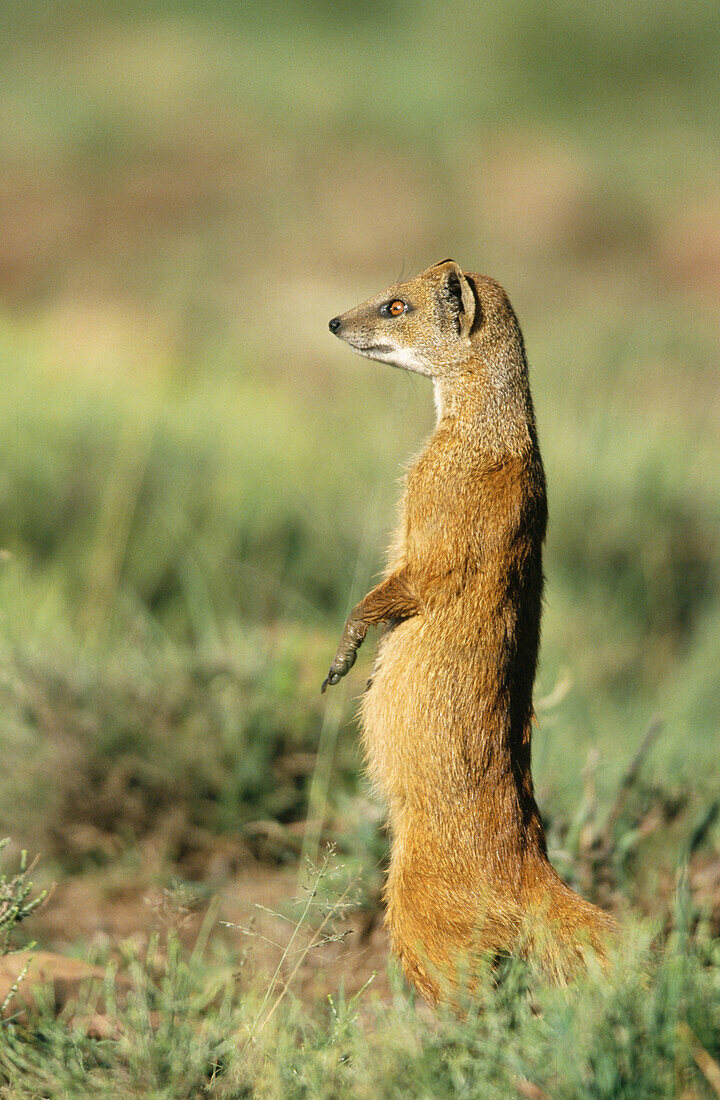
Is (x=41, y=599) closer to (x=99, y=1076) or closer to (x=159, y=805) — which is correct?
(x=159, y=805)

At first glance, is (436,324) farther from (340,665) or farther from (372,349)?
(340,665)

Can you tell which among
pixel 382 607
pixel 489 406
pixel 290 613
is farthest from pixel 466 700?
pixel 290 613

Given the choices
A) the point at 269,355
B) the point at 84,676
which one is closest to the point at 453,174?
the point at 269,355

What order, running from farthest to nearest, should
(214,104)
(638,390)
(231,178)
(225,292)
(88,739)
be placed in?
1. (214,104)
2. (231,178)
3. (225,292)
4. (638,390)
5. (88,739)

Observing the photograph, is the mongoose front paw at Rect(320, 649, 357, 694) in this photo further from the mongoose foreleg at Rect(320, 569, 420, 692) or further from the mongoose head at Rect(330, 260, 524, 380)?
the mongoose head at Rect(330, 260, 524, 380)

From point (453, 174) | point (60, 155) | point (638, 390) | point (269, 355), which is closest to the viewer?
point (638, 390)

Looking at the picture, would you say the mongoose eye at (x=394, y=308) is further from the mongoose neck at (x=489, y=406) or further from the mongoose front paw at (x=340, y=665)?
the mongoose front paw at (x=340, y=665)

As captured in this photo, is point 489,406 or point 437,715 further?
point 489,406

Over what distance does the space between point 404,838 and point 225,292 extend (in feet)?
21.9

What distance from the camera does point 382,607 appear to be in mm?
2193

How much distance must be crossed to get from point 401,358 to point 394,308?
15 cm

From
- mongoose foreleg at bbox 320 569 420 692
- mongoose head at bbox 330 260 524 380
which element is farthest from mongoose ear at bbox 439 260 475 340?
mongoose foreleg at bbox 320 569 420 692

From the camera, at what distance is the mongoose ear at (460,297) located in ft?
7.91

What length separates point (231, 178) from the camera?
1127 cm
